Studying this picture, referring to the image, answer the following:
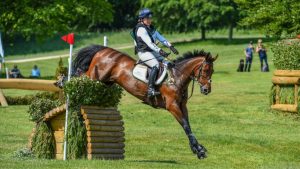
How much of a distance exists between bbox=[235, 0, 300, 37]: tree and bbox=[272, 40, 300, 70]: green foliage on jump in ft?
15.3

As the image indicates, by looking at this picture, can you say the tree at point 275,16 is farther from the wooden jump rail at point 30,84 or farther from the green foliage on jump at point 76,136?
the green foliage on jump at point 76,136

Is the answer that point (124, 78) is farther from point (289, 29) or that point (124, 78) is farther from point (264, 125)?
point (289, 29)

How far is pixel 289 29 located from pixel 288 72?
7049 millimetres

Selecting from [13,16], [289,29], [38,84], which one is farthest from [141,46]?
[13,16]

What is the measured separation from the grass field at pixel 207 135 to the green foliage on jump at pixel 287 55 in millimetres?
1702

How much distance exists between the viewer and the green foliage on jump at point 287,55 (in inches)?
1156

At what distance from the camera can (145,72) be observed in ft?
60.9

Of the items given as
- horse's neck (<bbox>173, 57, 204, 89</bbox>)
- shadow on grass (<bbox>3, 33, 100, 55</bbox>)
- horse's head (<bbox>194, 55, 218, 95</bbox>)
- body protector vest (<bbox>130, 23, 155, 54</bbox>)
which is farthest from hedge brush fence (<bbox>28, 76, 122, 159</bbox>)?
shadow on grass (<bbox>3, 33, 100, 55</bbox>)

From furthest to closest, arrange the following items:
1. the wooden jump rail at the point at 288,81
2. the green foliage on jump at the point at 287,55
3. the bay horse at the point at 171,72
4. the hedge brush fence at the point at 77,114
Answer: the green foliage on jump at the point at 287,55
the wooden jump rail at the point at 288,81
the hedge brush fence at the point at 77,114
the bay horse at the point at 171,72

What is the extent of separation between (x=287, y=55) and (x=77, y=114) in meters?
12.8

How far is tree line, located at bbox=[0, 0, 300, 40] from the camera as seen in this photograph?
36062 millimetres

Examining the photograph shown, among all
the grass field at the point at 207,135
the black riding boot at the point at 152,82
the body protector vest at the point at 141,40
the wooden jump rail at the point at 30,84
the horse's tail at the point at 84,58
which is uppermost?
the body protector vest at the point at 141,40

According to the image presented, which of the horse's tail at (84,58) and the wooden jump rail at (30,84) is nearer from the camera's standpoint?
the horse's tail at (84,58)

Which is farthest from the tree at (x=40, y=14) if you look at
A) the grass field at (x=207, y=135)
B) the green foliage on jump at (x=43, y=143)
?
the green foliage on jump at (x=43, y=143)
